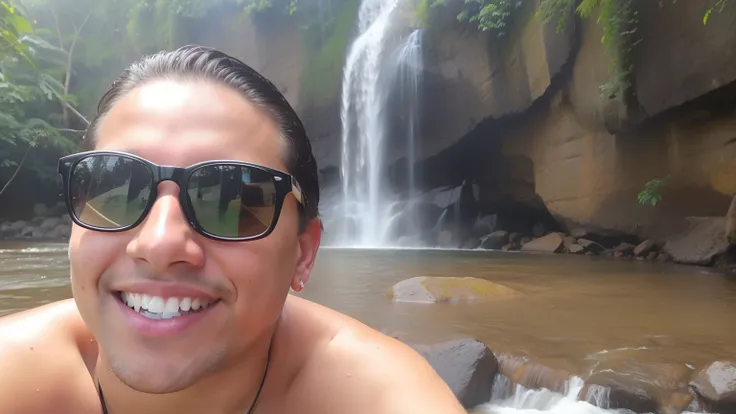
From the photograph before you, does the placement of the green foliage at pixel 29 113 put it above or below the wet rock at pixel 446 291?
above

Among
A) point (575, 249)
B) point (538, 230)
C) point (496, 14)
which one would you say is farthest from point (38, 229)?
point (575, 249)

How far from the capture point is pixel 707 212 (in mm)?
10555

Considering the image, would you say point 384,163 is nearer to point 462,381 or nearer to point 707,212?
point 707,212

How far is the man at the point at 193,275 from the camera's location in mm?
975

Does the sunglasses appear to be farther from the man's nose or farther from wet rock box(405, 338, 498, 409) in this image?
wet rock box(405, 338, 498, 409)

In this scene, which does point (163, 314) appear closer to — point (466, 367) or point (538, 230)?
point (466, 367)

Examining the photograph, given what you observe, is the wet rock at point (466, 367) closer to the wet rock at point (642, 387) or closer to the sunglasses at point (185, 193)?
the wet rock at point (642, 387)

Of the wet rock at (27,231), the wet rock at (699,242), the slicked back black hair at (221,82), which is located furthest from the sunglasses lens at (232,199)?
the wet rock at (27,231)

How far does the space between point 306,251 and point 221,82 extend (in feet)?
1.38

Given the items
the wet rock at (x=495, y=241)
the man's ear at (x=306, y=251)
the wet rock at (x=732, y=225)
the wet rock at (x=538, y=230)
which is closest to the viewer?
the man's ear at (x=306, y=251)

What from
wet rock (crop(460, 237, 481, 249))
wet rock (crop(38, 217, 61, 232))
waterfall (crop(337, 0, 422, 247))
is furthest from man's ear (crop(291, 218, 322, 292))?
wet rock (crop(38, 217, 61, 232))

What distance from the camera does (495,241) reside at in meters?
14.6

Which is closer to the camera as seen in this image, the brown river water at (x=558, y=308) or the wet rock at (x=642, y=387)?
the wet rock at (x=642, y=387)

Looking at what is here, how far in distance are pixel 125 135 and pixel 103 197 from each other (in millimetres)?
135
